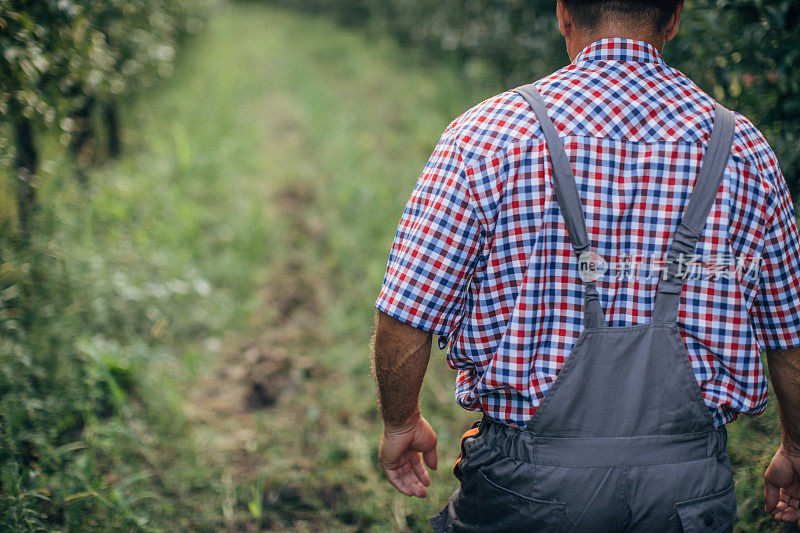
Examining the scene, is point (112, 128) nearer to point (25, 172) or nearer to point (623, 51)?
point (25, 172)

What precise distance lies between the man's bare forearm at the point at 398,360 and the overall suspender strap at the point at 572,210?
1.39 feet

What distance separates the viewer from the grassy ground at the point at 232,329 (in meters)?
2.67

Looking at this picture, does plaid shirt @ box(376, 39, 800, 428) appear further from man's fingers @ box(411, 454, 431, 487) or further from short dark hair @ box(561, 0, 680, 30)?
man's fingers @ box(411, 454, 431, 487)

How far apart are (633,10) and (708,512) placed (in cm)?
120

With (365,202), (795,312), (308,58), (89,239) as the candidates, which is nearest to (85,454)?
(89,239)

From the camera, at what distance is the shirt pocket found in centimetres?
134

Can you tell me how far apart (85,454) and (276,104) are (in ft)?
21.9

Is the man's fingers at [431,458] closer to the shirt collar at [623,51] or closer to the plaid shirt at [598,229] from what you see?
the plaid shirt at [598,229]

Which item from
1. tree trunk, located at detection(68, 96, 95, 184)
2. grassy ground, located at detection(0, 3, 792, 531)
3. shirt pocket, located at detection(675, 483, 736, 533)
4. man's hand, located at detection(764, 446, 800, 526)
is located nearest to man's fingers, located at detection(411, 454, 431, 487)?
shirt pocket, located at detection(675, 483, 736, 533)

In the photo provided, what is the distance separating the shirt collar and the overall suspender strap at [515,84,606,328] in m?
0.25

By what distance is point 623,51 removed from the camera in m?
1.45

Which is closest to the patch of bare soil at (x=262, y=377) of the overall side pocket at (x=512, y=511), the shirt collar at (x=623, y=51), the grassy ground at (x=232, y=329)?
the grassy ground at (x=232, y=329)

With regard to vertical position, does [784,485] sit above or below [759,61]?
below

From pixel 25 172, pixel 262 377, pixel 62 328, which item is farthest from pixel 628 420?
pixel 25 172
